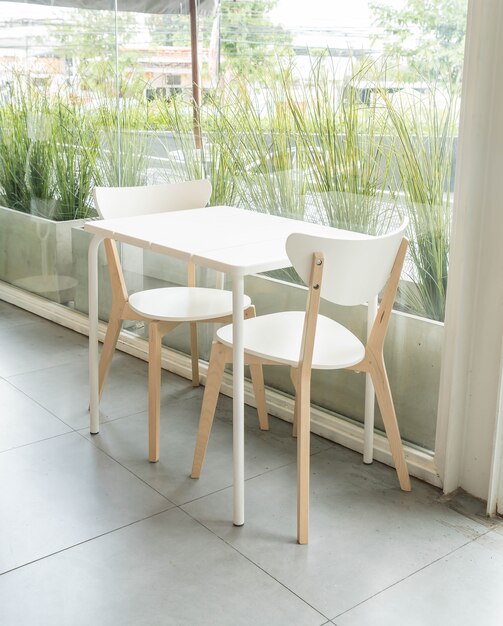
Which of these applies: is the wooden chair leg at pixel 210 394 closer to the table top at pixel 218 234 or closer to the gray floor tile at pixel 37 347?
the table top at pixel 218 234

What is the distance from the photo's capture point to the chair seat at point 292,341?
2.35 metres

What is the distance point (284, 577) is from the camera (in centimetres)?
215

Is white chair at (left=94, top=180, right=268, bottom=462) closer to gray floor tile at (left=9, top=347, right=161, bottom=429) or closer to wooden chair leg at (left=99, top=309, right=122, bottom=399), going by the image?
wooden chair leg at (left=99, top=309, right=122, bottom=399)

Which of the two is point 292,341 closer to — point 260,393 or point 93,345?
A: point 260,393

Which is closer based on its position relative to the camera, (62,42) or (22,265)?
(62,42)

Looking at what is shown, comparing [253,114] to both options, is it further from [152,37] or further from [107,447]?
[107,447]

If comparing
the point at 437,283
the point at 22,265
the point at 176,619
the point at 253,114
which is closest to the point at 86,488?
the point at 176,619

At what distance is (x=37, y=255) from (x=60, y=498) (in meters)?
2.37

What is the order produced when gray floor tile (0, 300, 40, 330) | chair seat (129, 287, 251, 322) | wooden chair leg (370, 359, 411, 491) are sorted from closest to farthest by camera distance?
1. wooden chair leg (370, 359, 411, 491)
2. chair seat (129, 287, 251, 322)
3. gray floor tile (0, 300, 40, 330)

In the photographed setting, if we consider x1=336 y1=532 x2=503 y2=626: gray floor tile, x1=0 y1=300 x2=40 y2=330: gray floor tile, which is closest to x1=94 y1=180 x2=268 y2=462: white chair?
x1=336 y1=532 x2=503 y2=626: gray floor tile

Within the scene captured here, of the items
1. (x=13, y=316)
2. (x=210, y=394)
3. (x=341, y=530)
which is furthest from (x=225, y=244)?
(x=13, y=316)

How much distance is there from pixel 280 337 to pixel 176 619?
885 mm

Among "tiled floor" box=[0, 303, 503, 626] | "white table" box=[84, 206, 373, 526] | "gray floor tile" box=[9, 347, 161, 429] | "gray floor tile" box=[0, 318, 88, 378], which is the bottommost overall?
"gray floor tile" box=[0, 318, 88, 378]

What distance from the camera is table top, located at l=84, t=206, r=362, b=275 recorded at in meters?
2.31
